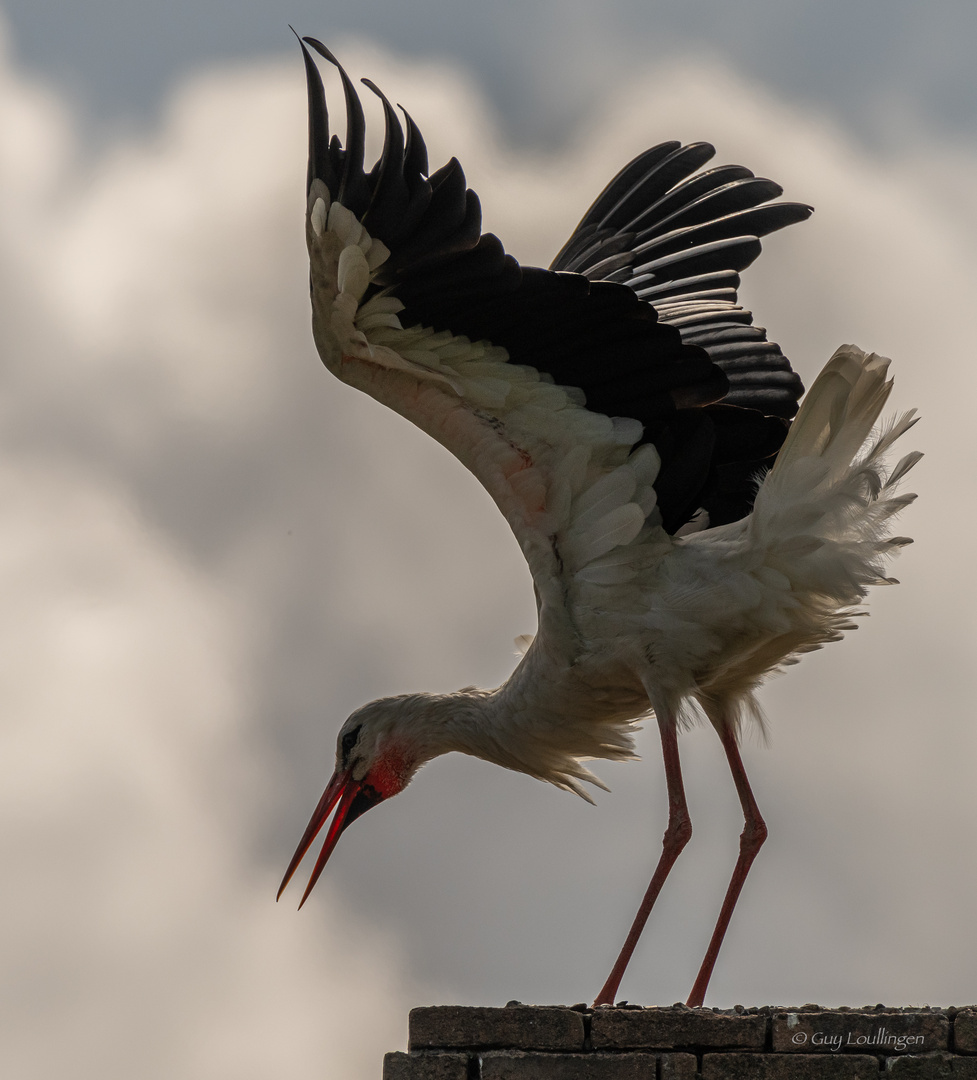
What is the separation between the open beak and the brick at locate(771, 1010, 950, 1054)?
334 centimetres

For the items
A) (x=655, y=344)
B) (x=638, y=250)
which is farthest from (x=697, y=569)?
(x=638, y=250)

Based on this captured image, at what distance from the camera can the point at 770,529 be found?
5.75 m

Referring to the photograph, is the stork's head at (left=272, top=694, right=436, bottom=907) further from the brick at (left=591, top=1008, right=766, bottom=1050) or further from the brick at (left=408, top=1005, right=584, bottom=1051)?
the brick at (left=591, top=1008, right=766, bottom=1050)

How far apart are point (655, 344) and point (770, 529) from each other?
844 mm

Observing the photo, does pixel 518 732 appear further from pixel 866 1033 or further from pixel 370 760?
pixel 866 1033

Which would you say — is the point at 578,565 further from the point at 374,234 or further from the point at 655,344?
the point at 374,234

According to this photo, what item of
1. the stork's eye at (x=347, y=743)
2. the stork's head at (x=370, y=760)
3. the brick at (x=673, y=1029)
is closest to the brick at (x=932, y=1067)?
the brick at (x=673, y=1029)

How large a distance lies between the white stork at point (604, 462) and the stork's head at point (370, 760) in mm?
394

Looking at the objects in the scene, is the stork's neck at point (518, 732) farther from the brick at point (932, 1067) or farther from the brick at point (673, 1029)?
the brick at point (932, 1067)

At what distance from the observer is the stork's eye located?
746cm

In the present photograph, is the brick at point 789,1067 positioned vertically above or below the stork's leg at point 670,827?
below

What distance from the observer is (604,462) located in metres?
6.01

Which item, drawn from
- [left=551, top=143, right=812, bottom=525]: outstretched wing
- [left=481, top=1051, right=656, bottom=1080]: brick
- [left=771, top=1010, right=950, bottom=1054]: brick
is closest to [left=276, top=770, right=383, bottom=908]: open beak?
[left=551, top=143, right=812, bottom=525]: outstretched wing

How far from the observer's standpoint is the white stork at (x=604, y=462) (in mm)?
5473
